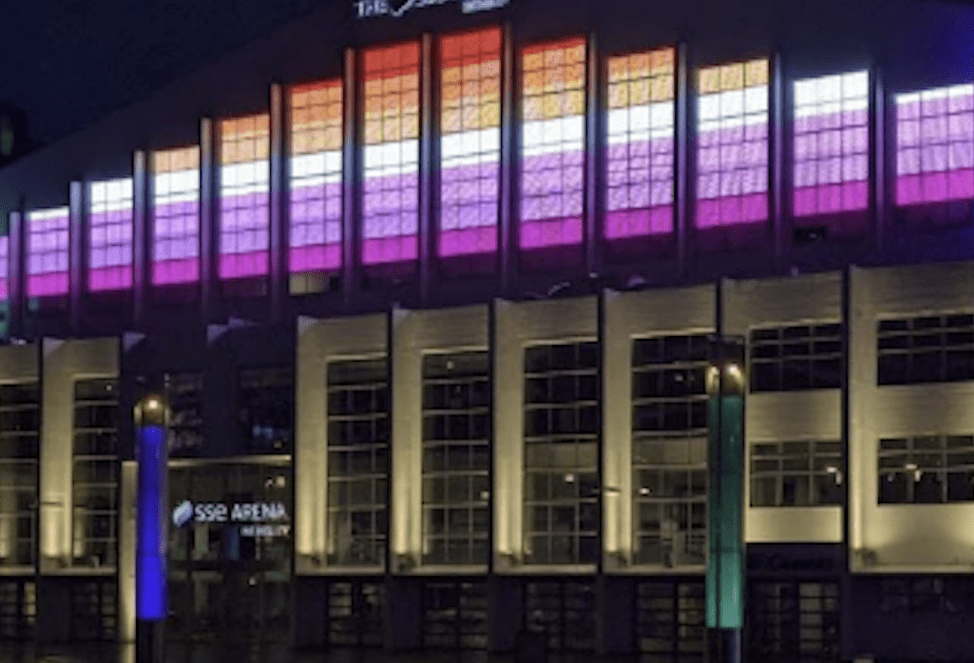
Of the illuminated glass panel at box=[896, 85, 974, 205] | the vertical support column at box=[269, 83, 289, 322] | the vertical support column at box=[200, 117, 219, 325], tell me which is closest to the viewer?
the illuminated glass panel at box=[896, 85, 974, 205]

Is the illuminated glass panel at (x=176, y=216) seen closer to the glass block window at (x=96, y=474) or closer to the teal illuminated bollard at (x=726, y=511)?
the glass block window at (x=96, y=474)

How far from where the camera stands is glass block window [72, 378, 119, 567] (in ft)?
244

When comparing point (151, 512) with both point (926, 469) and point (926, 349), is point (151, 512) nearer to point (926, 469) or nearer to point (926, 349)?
point (926, 469)

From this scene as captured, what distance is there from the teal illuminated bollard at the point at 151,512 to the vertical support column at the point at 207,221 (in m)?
21.8

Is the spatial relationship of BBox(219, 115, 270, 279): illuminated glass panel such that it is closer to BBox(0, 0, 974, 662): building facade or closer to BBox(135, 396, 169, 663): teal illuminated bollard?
BBox(0, 0, 974, 662): building facade

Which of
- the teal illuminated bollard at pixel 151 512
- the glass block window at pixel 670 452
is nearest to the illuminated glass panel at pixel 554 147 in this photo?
the glass block window at pixel 670 452

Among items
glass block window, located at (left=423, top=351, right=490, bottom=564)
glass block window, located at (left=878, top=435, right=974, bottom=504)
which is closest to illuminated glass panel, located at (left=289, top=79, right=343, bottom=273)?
glass block window, located at (left=423, top=351, right=490, bottom=564)

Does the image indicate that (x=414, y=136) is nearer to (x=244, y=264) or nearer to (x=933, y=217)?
(x=244, y=264)

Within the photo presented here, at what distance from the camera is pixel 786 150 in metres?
63.0

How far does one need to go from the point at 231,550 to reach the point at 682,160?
849 inches

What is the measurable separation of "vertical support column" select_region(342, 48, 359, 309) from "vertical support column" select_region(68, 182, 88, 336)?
13222mm

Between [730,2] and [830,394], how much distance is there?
1401 centimetres

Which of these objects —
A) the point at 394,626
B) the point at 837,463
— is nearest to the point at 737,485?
the point at 837,463

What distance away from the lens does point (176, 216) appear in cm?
7694
